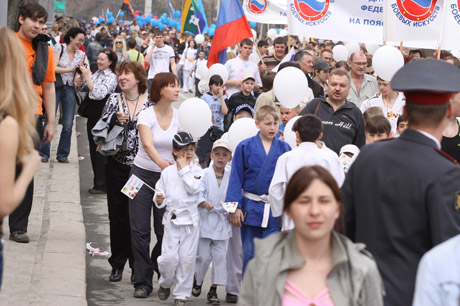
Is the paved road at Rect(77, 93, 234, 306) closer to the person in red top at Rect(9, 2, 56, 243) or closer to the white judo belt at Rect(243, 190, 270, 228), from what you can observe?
the person in red top at Rect(9, 2, 56, 243)

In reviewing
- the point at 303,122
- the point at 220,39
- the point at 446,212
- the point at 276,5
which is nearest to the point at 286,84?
the point at 303,122

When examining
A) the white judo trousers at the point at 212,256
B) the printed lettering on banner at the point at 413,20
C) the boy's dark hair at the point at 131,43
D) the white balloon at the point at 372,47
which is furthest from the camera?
the boy's dark hair at the point at 131,43

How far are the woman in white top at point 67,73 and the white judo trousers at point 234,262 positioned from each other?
5778mm

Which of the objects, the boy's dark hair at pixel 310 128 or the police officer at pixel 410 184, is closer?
the police officer at pixel 410 184

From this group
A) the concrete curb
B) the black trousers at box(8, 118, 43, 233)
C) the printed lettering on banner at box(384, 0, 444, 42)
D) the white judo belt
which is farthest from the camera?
the printed lettering on banner at box(384, 0, 444, 42)

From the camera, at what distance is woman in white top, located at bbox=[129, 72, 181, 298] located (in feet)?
27.9

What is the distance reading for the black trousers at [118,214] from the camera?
9039mm

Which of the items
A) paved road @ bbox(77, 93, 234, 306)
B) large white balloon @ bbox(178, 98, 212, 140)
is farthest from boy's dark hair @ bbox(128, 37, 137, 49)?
large white balloon @ bbox(178, 98, 212, 140)

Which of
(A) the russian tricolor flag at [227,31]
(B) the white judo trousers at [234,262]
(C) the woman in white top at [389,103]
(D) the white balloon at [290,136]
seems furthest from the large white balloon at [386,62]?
(B) the white judo trousers at [234,262]

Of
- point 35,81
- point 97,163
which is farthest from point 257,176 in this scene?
point 97,163

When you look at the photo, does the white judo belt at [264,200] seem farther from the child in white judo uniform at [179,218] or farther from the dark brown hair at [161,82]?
the dark brown hair at [161,82]

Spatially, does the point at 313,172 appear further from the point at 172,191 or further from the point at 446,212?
the point at 172,191

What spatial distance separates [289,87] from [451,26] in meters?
4.01

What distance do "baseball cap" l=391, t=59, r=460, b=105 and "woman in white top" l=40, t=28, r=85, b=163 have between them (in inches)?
389
